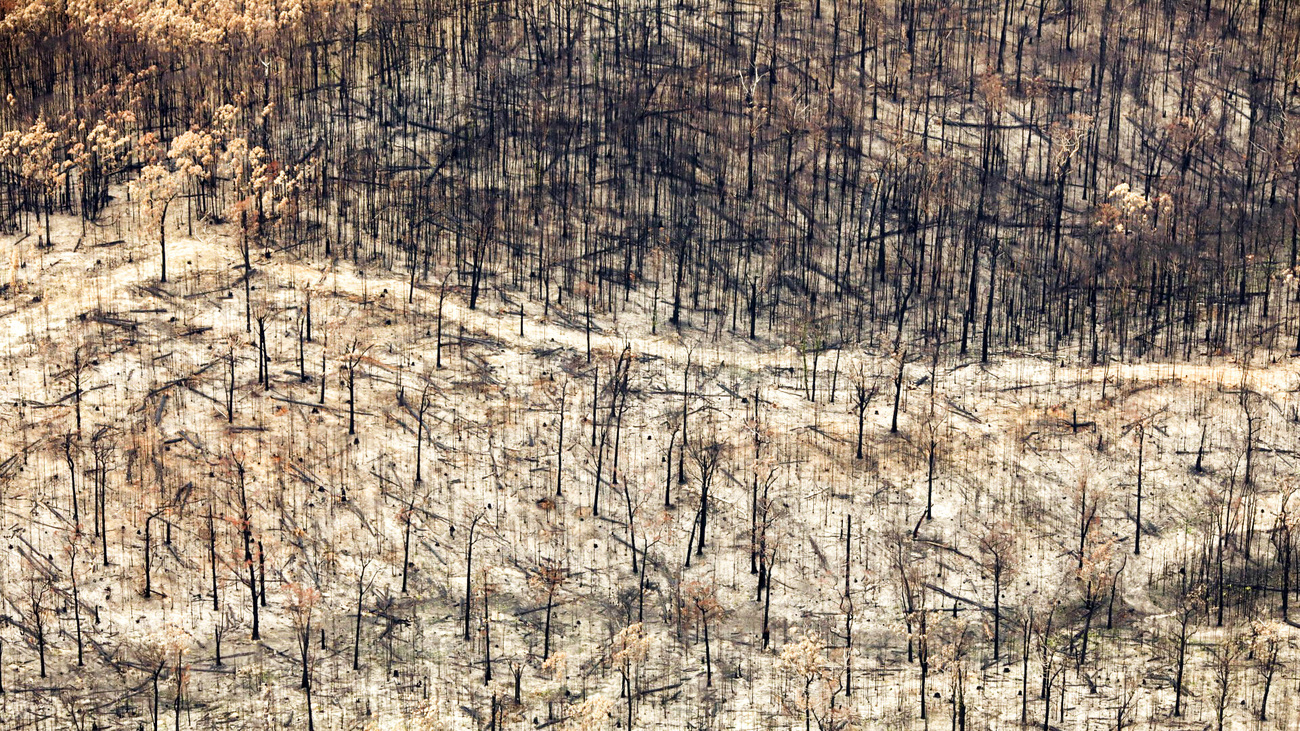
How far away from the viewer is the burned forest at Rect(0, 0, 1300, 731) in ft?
412

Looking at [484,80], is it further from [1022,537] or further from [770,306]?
[1022,537]

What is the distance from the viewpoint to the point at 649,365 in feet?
479

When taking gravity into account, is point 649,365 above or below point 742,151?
below

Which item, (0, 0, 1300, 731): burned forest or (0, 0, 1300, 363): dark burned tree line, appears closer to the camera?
(0, 0, 1300, 731): burned forest

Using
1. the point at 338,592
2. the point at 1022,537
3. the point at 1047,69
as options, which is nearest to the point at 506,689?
the point at 338,592

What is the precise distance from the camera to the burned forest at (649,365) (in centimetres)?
12569

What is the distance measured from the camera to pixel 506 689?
407 feet

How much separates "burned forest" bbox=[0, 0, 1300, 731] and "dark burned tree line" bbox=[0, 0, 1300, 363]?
0.34 meters

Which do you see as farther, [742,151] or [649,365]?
[742,151]

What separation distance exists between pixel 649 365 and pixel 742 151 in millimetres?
24639

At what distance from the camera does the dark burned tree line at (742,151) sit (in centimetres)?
15450

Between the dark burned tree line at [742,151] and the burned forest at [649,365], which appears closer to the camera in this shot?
the burned forest at [649,365]

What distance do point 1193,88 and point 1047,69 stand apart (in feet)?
34.1

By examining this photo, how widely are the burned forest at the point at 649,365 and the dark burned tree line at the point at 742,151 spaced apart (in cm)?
34
